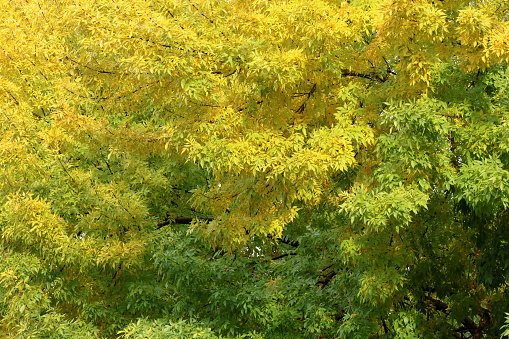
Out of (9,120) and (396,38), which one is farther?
(9,120)

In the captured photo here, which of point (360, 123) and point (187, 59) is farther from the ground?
point (187, 59)

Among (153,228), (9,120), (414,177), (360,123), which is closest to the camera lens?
(414,177)

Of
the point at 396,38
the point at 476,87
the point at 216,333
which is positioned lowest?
the point at 216,333

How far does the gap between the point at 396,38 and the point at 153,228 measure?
5005mm

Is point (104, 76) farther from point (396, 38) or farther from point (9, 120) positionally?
point (396, 38)

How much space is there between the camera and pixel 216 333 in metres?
10.1

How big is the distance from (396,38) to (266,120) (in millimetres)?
1797

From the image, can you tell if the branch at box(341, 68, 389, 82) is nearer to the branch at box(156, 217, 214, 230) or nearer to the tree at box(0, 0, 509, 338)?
the tree at box(0, 0, 509, 338)

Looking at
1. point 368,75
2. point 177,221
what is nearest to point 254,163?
point 368,75

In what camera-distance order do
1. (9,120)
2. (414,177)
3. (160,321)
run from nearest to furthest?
(414,177), (160,321), (9,120)

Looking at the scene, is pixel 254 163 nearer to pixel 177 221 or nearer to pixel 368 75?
pixel 368 75

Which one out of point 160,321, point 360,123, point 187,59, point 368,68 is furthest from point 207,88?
point 160,321

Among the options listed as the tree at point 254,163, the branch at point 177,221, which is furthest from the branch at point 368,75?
the branch at point 177,221

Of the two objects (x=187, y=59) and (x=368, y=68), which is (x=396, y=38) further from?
(x=187, y=59)
